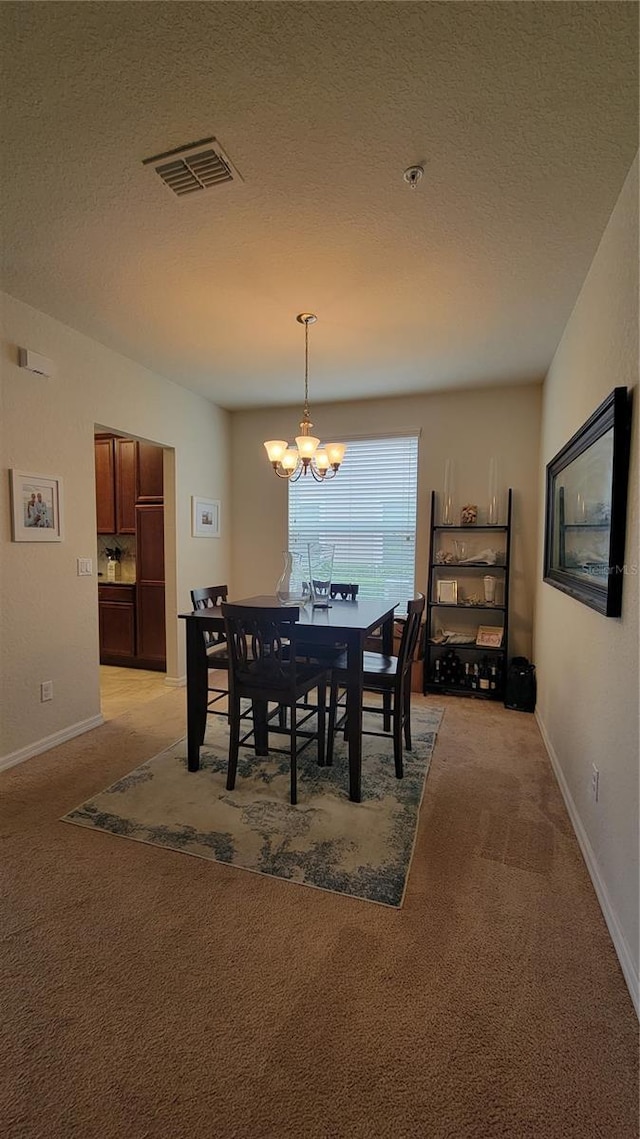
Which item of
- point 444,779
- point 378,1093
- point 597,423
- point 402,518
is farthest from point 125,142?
point 402,518

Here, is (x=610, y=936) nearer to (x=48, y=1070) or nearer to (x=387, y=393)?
(x=48, y=1070)

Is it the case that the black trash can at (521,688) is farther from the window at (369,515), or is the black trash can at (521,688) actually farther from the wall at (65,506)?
the wall at (65,506)

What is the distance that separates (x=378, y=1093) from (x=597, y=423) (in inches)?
89.5

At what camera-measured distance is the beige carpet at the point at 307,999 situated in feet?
3.63

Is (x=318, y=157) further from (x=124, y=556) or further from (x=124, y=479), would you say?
(x=124, y=556)

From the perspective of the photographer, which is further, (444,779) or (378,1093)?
(444,779)

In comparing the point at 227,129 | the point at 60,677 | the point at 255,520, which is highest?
the point at 227,129

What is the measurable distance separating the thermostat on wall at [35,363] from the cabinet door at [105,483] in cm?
190

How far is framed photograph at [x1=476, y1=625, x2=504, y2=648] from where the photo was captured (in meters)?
4.09

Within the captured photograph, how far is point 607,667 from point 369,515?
3.15 m

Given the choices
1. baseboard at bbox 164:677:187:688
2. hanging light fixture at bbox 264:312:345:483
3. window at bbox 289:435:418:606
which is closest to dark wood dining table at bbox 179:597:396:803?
hanging light fixture at bbox 264:312:345:483

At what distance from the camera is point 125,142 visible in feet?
5.37

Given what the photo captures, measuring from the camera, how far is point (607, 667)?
72.0 inches

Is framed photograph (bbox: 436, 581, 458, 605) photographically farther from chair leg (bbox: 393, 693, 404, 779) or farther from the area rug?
chair leg (bbox: 393, 693, 404, 779)
